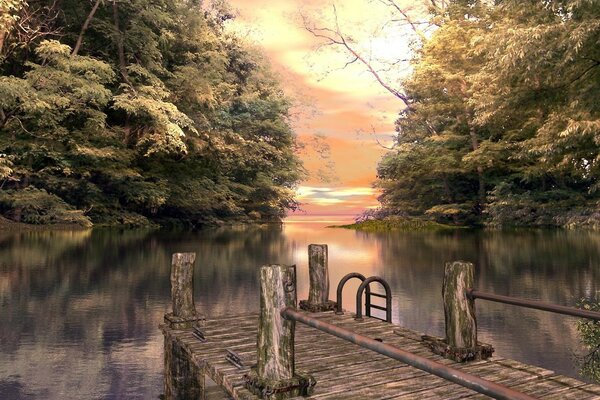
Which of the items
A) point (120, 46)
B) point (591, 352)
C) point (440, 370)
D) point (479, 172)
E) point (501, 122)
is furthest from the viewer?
point (479, 172)

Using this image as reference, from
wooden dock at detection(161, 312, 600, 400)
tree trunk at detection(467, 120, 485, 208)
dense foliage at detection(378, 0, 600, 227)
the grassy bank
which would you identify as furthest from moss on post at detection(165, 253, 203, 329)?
the grassy bank

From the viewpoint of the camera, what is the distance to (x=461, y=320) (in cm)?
658

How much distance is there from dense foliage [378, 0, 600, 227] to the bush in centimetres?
2486

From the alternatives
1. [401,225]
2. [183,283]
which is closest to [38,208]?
[183,283]

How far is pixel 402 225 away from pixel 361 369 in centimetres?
4485

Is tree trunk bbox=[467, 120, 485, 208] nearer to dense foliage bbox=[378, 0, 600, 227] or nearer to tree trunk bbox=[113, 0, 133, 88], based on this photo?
dense foliage bbox=[378, 0, 600, 227]

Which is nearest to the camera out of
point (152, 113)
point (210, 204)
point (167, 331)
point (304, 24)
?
point (167, 331)

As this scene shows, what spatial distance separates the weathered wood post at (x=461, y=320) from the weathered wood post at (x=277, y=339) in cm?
224

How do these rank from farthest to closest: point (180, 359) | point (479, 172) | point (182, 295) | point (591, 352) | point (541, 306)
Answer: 1. point (479, 172)
2. point (591, 352)
3. point (182, 295)
4. point (180, 359)
5. point (541, 306)

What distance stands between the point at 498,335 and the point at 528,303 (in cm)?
711

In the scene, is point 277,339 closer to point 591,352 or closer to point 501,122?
point 591,352

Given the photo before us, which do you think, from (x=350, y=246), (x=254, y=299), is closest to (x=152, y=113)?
(x=350, y=246)

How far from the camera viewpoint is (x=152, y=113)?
113 feet

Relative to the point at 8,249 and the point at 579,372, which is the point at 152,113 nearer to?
the point at 8,249
